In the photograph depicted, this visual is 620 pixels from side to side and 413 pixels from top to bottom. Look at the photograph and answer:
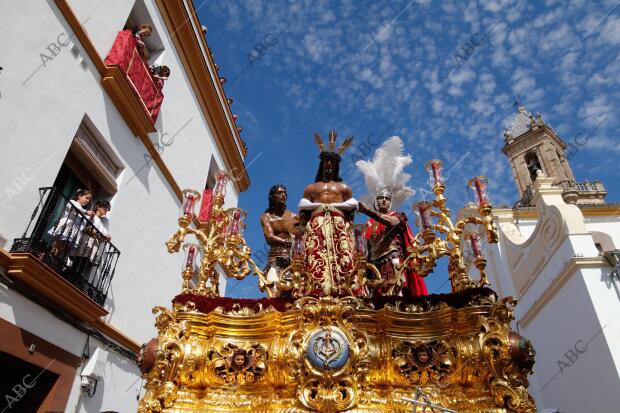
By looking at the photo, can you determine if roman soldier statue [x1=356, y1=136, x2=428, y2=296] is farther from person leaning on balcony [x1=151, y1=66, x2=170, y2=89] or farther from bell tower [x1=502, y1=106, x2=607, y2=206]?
bell tower [x1=502, y1=106, x2=607, y2=206]

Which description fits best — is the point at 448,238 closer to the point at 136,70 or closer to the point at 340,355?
the point at 340,355

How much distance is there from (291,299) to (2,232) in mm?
3754

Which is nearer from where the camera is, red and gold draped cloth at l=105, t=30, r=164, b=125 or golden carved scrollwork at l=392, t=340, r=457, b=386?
golden carved scrollwork at l=392, t=340, r=457, b=386

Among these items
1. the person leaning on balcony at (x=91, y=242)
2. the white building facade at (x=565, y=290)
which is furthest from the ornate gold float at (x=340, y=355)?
the white building facade at (x=565, y=290)

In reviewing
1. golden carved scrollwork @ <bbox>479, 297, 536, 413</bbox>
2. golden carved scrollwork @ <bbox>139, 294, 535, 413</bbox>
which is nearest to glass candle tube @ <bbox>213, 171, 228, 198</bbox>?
golden carved scrollwork @ <bbox>139, 294, 535, 413</bbox>

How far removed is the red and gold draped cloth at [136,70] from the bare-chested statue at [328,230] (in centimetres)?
461

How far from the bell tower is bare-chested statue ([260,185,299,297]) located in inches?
673

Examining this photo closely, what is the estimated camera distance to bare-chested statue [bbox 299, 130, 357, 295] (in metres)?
4.10

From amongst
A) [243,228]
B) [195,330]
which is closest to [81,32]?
[243,228]

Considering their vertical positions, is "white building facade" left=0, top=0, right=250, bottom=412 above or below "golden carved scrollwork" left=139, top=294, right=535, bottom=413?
above

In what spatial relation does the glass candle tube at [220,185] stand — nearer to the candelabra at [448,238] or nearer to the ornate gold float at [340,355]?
the ornate gold float at [340,355]

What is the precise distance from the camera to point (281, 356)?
11.2 ft

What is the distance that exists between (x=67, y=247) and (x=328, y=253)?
12.9ft

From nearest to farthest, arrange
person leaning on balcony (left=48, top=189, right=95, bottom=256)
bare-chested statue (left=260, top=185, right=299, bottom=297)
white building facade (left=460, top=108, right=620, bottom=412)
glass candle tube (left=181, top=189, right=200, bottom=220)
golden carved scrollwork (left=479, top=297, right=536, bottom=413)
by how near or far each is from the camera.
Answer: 1. golden carved scrollwork (left=479, top=297, right=536, bottom=413)
2. glass candle tube (left=181, top=189, right=200, bottom=220)
3. bare-chested statue (left=260, top=185, right=299, bottom=297)
4. person leaning on balcony (left=48, top=189, right=95, bottom=256)
5. white building facade (left=460, top=108, right=620, bottom=412)
